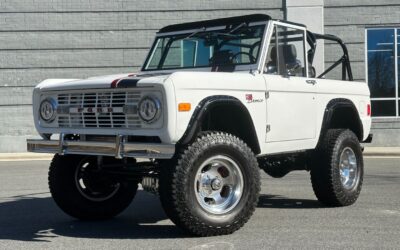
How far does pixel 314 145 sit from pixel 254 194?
1603 millimetres

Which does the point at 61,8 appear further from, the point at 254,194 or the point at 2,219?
the point at 254,194

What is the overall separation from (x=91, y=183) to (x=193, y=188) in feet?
5.73

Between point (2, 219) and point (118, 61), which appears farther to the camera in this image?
point (118, 61)

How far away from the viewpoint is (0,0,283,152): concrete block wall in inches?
731

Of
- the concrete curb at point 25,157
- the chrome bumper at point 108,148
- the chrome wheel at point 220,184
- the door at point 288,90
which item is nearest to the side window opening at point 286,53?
the door at point 288,90

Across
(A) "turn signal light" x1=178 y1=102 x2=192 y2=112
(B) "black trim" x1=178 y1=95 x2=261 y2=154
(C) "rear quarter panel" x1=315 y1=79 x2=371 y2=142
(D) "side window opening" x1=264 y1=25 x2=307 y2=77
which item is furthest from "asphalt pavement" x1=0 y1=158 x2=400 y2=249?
(D) "side window opening" x1=264 y1=25 x2=307 y2=77

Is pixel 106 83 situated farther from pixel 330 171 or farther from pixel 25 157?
pixel 25 157

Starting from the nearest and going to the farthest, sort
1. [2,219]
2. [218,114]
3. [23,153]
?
[218,114], [2,219], [23,153]

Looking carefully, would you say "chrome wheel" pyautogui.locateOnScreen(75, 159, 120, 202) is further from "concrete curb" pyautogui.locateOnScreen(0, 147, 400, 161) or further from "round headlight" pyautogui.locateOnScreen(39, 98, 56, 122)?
"concrete curb" pyautogui.locateOnScreen(0, 147, 400, 161)

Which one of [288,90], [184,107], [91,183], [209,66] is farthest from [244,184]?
[91,183]

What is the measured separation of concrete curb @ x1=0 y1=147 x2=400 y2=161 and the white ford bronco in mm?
8642

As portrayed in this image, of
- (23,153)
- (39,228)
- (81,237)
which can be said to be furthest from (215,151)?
(23,153)

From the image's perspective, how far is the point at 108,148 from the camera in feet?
17.9

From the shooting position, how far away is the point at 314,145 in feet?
23.1
